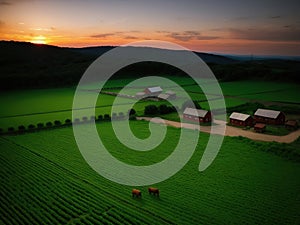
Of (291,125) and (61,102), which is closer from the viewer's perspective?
(291,125)

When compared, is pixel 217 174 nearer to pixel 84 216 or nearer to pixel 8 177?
pixel 84 216

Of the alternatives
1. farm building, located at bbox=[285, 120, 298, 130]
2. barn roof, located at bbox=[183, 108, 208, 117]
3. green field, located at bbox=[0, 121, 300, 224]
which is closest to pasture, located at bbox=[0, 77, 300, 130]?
barn roof, located at bbox=[183, 108, 208, 117]

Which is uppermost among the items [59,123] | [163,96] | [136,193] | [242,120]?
[163,96]

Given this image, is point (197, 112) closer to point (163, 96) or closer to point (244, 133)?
point (244, 133)

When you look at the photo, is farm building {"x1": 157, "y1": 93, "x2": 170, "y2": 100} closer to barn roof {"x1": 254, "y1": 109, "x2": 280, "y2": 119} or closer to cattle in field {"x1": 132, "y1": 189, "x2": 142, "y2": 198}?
barn roof {"x1": 254, "y1": 109, "x2": 280, "y2": 119}

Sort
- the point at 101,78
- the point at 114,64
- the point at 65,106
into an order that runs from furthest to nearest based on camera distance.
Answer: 1. the point at 114,64
2. the point at 101,78
3. the point at 65,106

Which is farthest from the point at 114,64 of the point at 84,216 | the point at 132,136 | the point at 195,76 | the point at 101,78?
the point at 84,216

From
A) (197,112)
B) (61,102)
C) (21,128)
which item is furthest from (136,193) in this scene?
(61,102)
